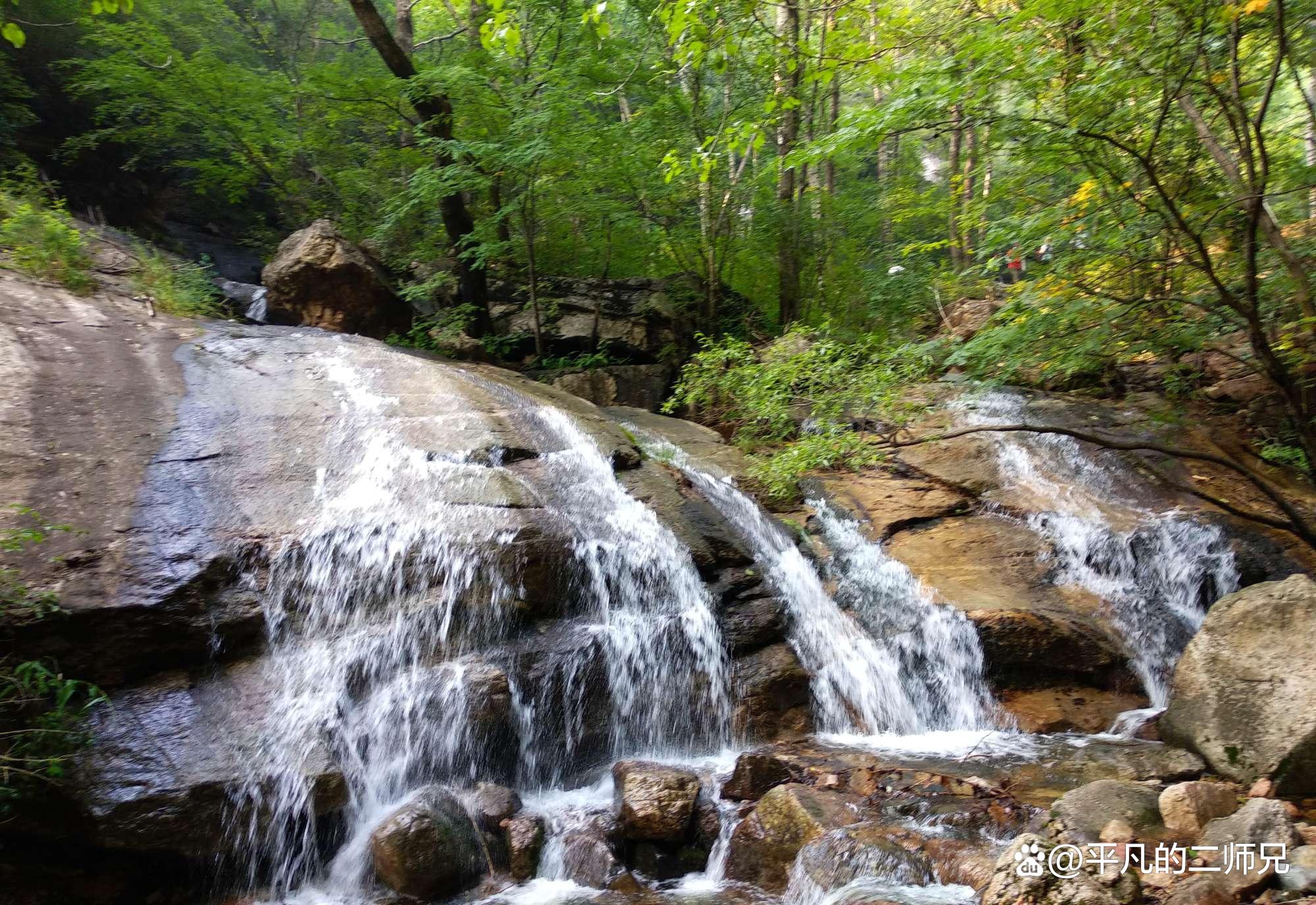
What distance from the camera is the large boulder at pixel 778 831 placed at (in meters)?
3.96

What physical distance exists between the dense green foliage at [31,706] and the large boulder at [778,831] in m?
3.71

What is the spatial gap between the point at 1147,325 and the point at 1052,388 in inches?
203

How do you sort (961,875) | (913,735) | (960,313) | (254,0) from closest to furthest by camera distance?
(961,875) → (913,735) → (960,313) → (254,0)

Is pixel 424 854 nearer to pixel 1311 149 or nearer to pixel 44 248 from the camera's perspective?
pixel 44 248

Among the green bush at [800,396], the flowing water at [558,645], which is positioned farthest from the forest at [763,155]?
the flowing water at [558,645]

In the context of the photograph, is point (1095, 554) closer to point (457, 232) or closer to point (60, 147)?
point (457, 232)

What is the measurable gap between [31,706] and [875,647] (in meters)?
6.18

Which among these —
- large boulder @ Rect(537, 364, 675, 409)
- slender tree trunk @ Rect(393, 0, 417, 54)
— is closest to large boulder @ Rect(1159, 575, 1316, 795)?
large boulder @ Rect(537, 364, 675, 409)

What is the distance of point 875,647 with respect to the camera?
6703 millimetres

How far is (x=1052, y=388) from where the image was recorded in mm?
11062

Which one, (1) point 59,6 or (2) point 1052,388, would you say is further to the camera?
(1) point 59,6

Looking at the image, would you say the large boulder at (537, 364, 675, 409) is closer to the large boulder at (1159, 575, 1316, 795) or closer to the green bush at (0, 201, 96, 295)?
the green bush at (0, 201, 96, 295)

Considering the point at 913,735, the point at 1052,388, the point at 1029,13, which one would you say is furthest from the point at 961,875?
the point at 1052,388

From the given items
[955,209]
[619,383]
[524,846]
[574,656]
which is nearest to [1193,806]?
[524,846]
